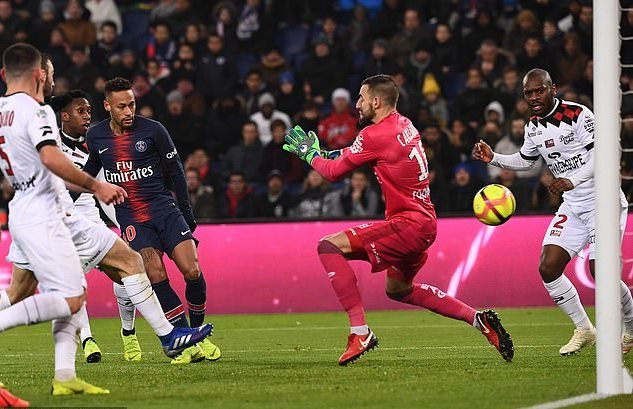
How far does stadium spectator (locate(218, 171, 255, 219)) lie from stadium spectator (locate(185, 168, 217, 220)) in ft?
0.52

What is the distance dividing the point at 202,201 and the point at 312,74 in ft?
11.2

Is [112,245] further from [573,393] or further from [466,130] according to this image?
[466,130]

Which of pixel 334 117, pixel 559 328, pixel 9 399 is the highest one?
pixel 9 399

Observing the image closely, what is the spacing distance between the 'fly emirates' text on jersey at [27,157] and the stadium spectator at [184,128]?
38.2ft

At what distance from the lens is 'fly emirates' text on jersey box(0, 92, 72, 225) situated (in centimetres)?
709

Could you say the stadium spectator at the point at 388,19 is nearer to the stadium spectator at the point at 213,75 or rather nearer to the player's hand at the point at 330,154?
the stadium spectator at the point at 213,75

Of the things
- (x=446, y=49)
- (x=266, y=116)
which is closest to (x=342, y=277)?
(x=266, y=116)

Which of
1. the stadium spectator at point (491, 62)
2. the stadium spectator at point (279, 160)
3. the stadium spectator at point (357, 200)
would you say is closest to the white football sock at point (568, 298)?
the stadium spectator at point (357, 200)

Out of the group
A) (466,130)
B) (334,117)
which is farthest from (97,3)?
(466,130)

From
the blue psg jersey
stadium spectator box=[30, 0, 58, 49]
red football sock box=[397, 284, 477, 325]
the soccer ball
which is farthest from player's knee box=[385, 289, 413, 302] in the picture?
stadium spectator box=[30, 0, 58, 49]

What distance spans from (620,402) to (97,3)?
681 inches

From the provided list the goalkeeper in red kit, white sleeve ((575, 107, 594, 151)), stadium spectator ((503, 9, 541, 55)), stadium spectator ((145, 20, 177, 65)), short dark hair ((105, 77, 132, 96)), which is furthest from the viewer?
stadium spectator ((145, 20, 177, 65))

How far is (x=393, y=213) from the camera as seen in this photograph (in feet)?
30.4

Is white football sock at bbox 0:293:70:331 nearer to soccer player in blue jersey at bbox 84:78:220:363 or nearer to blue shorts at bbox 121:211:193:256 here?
soccer player in blue jersey at bbox 84:78:220:363
